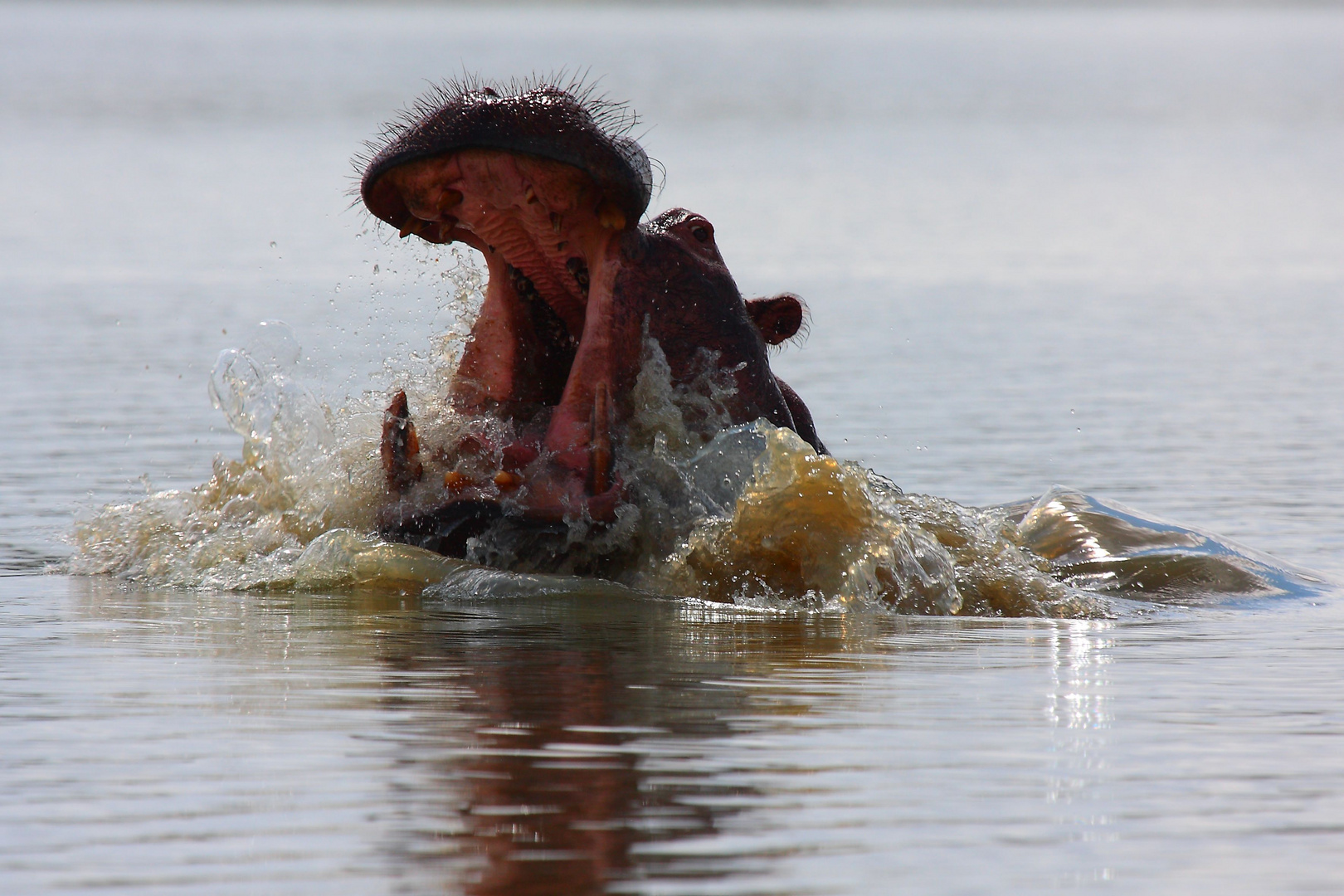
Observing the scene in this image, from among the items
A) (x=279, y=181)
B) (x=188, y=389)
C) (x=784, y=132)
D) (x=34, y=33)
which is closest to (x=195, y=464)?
(x=188, y=389)

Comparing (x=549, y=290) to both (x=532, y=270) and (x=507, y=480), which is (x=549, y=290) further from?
(x=507, y=480)

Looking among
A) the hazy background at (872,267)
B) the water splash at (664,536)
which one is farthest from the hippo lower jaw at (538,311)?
the hazy background at (872,267)

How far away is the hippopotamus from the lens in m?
6.03

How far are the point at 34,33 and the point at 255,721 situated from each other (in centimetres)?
9628

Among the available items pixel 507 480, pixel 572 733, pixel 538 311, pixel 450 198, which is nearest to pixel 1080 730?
pixel 572 733

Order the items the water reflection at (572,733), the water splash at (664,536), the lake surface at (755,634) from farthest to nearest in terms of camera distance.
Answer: the water splash at (664,536)
the lake surface at (755,634)
the water reflection at (572,733)

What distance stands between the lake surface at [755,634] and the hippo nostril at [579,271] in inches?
30.9

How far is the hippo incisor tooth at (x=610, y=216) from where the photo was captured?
6219 millimetres

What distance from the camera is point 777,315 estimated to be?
690cm

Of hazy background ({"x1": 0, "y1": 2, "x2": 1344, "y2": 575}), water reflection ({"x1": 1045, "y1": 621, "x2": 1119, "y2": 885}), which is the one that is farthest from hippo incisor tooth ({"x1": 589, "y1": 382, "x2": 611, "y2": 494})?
water reflection ({"x1": 1045, "y1": 621, "x2": 1119, "y2": 885})

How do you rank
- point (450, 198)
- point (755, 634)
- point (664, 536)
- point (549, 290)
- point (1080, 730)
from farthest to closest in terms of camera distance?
point (664, 536) < point (549, 290) < point (755, 634) < point (450, 198) < point (1080, 730)

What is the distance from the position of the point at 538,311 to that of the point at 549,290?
11 cm

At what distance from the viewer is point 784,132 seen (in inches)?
1661

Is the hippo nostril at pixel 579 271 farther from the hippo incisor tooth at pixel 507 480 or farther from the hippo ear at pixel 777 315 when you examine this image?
the hippo ear at pixel 777 315
